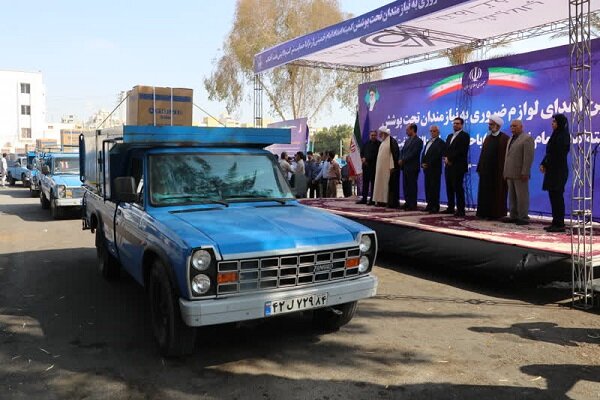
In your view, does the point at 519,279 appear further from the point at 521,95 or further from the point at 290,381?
the point at 521,95

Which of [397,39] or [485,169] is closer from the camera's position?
[485,169]

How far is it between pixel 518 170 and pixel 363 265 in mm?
4988

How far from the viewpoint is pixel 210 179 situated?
5.03 meters

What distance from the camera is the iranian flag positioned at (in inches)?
583

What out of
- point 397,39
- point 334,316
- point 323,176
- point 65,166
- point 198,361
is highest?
point 397,39

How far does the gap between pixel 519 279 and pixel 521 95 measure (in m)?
5.17

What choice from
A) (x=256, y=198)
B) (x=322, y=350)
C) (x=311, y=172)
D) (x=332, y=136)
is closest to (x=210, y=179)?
(x=256, y=198)

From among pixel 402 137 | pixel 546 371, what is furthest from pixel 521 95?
pixel 546 371

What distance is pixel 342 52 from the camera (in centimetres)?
1299

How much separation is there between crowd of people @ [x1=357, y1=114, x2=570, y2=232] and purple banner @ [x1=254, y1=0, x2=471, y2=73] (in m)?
2.09

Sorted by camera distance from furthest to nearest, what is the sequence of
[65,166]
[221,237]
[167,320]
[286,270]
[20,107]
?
[20,107] → [65,166] → [167,320] → [286,270] → [221,237]

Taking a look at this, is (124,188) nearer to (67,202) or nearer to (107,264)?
(107,264)

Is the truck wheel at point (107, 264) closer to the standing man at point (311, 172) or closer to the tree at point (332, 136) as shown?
the standing man at point (311, 172)

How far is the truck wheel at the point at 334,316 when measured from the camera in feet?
15.8
